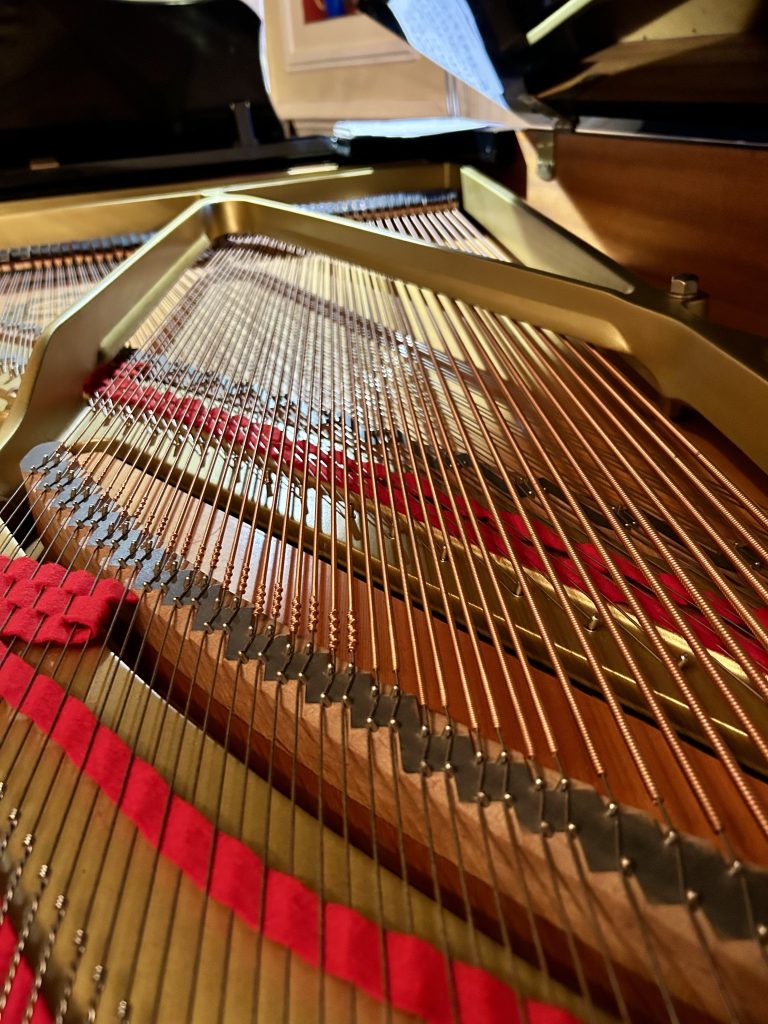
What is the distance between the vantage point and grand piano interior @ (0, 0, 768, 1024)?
76 centimetres

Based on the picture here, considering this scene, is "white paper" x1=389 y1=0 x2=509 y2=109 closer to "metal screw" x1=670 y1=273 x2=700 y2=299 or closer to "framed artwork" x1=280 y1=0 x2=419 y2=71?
"framed artwork" x1=280 y1=0 x2=419 y2=71

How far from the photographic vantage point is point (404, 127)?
276 centimetres

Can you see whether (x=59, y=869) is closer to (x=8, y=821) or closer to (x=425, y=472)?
(x=8, y=821)

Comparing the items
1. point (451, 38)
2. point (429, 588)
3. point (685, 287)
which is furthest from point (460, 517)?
point (451, 38)

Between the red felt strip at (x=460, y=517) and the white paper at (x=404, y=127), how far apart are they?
4.40 ft

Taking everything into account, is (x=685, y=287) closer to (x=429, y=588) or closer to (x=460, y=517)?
(x=460, y=517)

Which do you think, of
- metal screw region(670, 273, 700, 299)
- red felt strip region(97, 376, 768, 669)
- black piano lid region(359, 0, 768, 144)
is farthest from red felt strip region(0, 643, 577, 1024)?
black piano lid region(359, 0, 768, 144)

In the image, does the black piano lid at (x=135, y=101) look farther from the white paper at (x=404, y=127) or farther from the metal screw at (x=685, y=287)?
the metal screw at (x=685, y=287)

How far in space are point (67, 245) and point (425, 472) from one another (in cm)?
182

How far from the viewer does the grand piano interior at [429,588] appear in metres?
0.76

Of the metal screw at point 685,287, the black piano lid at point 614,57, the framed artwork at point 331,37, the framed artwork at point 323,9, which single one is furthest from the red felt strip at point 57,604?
the framed artwork at point 323,9

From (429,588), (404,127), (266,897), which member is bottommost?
(266,897)

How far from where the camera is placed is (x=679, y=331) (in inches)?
49.7

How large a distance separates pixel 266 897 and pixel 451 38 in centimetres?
196
